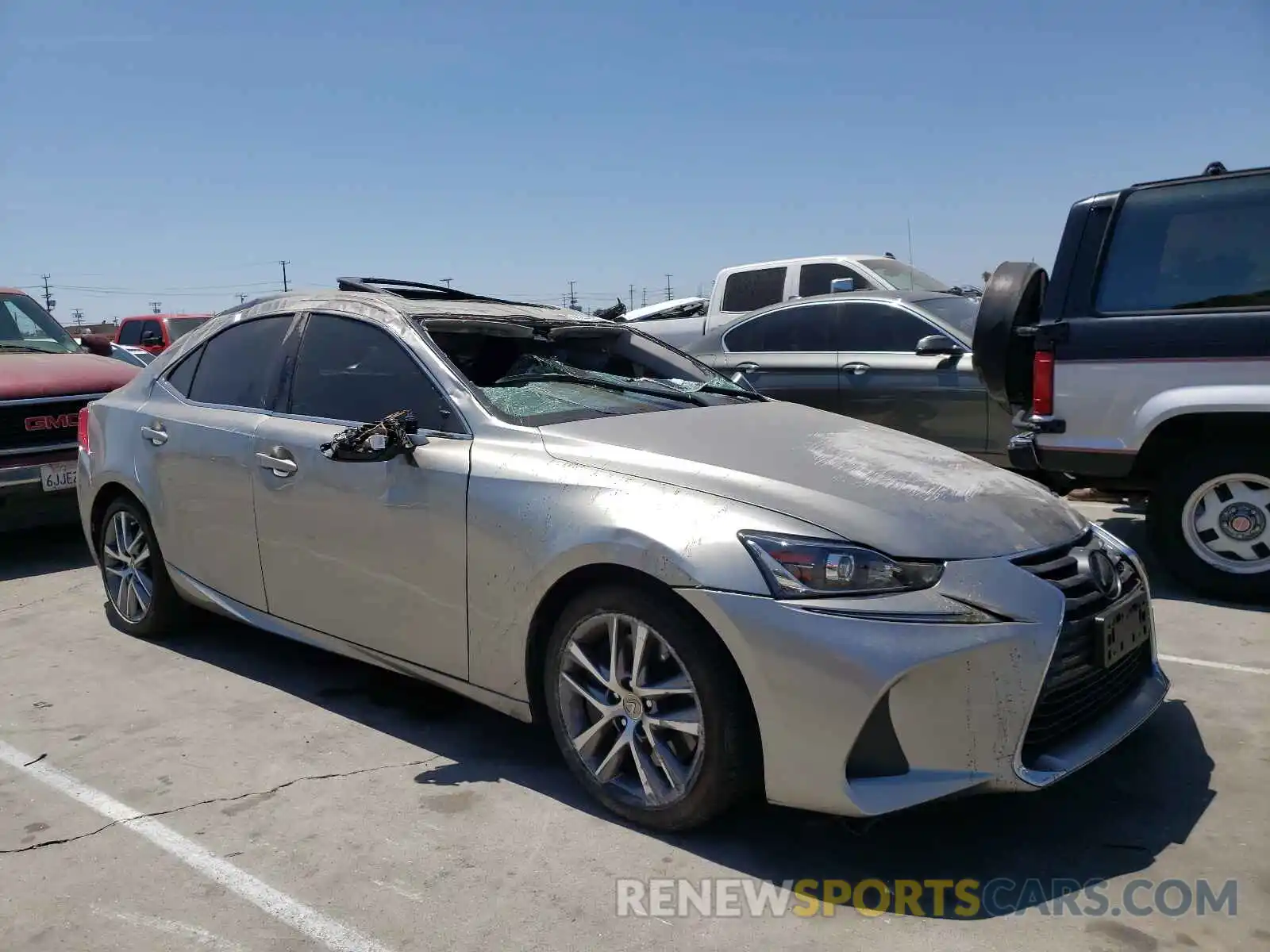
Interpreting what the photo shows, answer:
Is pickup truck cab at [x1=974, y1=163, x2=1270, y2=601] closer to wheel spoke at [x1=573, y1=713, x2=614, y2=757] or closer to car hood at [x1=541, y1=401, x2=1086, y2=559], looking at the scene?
car hood at [x1=541, y1=401, x2=1086, y2=559]

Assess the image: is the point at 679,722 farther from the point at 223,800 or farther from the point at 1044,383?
the point at 1044,383

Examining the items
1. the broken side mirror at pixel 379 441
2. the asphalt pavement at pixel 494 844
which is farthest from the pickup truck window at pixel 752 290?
the broken side mirror at pixel 379 441

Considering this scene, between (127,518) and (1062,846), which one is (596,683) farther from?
(127,518)

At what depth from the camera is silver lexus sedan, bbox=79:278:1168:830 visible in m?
2.81

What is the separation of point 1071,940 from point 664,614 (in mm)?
1291

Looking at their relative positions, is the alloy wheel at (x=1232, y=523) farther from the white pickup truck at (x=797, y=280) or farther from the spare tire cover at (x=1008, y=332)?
the white pickup truck at (x=797, y=280)

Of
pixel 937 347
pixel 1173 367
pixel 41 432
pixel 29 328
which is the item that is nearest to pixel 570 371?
pixel 1173 367

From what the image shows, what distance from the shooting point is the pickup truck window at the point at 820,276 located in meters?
11.6

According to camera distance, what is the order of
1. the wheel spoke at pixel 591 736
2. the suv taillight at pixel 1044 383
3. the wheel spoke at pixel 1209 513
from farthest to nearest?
the suv taillight at pixel 1044 383 < the wheel spoke at pixel 1209 513 < the wheel spoke at pixel 591 736


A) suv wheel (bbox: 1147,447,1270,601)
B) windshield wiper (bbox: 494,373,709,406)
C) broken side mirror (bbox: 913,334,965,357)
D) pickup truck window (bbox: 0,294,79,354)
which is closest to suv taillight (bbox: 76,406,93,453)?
windshield wiper (bbox: 494,373,709,406)

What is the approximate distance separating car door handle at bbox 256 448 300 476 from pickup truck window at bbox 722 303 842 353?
5.34m

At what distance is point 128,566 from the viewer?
5.21m

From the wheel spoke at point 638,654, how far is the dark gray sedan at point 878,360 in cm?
460

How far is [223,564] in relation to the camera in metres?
4.54
